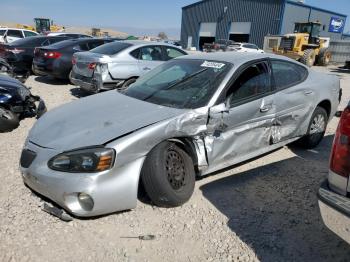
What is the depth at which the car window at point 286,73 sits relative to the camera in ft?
14.1

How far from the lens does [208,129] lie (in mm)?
3484

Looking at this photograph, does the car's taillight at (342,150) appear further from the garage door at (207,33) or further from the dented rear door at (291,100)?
the garage door at (207,33)

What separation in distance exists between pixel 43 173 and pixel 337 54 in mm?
27554

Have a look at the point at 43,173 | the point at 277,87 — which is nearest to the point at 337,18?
the point at 277,87

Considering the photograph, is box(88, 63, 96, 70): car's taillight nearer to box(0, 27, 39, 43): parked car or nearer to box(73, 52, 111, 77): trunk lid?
box(73, 52, 111, 77): trunk lid

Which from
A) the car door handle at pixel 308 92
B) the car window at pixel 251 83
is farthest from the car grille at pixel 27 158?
the car door handle at pixel 308 92

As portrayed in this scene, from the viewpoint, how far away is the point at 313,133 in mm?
4988

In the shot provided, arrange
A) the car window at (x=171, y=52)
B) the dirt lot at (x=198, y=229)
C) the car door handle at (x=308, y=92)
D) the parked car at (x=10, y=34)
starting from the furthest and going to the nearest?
the parked car at (x=10, y=34) < the car window at (x=171, y=52) < the car door handle at (x=308, y=92) < the dirt lot at (x=198, y=229)

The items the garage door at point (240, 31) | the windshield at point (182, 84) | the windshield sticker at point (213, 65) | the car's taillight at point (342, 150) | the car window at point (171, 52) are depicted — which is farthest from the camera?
the garage door at point (240, 31)

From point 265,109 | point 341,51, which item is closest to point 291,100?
point 265,109

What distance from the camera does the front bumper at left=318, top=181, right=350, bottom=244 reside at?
2168mm

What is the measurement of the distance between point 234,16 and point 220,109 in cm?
3557

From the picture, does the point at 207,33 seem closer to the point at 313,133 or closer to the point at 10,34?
the point at 10,34

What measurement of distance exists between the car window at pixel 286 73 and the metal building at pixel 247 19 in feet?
98.5
